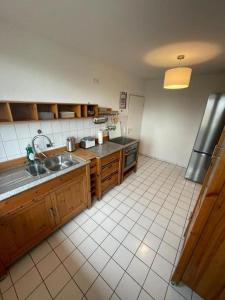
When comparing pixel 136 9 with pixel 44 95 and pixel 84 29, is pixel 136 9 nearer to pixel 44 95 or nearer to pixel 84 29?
pixel 84 29

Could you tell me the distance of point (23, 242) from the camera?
4.27 ft

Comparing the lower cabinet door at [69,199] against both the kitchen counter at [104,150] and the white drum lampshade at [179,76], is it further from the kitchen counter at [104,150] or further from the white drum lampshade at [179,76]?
the white drum lampshade at [179,76]

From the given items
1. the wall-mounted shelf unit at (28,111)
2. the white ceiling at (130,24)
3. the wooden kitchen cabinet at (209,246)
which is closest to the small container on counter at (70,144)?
the wall-mounted shelf unit at (28,111)

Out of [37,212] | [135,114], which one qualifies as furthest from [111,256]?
[135,114]

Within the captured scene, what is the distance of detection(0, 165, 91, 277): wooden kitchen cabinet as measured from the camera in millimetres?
1149

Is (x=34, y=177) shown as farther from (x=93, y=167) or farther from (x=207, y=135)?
(x=207, y=135)

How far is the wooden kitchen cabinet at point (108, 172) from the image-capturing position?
2018 millimetres

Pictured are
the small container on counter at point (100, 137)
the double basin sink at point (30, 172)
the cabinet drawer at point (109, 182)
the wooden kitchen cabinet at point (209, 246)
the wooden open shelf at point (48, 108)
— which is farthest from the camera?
the small container on counter at point (100, 137)

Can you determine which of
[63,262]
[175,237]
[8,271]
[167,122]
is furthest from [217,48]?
[8,271]

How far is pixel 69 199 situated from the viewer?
165 cm

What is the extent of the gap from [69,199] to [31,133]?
0.99 m

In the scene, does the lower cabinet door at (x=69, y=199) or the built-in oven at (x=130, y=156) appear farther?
the built-in oven at (x=130, y=156)

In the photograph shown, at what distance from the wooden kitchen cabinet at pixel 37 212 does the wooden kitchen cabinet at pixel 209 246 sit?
4.30 ft

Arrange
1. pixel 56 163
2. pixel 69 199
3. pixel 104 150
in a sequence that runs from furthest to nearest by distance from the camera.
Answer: pixel 104 150 < pixel 56 163 < pixel 69 199
